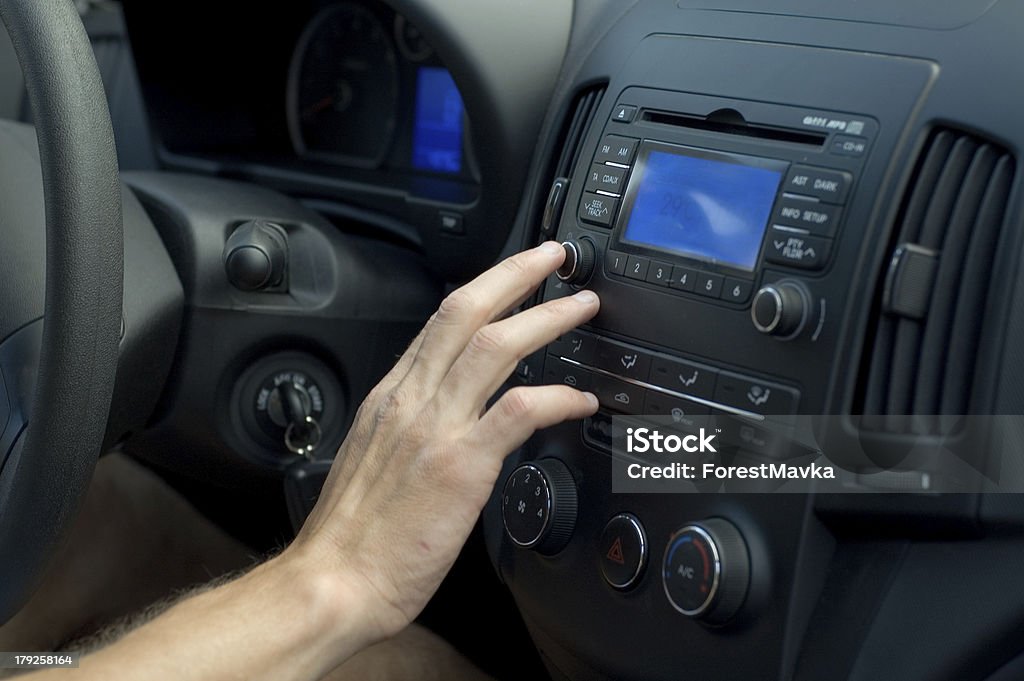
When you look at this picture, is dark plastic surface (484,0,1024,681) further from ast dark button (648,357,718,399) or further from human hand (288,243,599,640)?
human hand (288,243,599,640)

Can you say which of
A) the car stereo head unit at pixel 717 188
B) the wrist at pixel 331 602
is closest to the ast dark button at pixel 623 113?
the car stereo head unit at pixel 717 188

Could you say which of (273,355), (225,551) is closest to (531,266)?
(273,355)

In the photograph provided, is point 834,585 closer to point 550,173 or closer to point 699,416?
point 699,416

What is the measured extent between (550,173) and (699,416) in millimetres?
325

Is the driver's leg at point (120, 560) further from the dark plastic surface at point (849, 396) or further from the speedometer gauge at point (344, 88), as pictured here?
the dark plastic surface at point (849, 396)

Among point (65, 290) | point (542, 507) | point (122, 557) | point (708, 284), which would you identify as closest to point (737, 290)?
point (708, 284)

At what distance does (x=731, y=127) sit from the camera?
0.90m

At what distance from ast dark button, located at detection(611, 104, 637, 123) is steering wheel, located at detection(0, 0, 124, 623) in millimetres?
405

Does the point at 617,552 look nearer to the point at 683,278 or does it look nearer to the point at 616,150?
the point at 683,278

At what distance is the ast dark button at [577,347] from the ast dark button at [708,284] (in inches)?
4.3

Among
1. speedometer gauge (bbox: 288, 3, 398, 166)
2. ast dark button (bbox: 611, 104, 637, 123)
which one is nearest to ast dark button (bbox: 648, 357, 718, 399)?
ast dark button (bbox: 611, 104, 637, 123)

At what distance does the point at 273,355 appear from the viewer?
126 centimetres

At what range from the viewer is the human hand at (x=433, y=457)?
82 centimetres

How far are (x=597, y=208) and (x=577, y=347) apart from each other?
115mm
